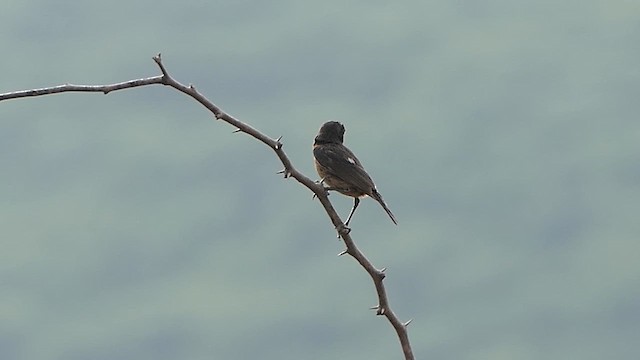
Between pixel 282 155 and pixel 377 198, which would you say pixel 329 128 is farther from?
pixel 282 155

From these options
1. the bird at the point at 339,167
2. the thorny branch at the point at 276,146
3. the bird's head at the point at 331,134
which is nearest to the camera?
the thorny branch at the point at 276,146

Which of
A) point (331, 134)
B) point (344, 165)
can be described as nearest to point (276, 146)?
point (344, 165)

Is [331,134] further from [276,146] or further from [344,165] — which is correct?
[276,146]

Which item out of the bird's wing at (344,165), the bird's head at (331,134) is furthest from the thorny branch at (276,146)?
the bird's head at (331,134)

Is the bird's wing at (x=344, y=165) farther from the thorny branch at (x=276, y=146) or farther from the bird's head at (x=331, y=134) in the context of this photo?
the thorny branch at (x=276, y=146)

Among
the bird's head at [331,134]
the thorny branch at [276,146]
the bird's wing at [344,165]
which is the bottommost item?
the thorny branch at [276,146]

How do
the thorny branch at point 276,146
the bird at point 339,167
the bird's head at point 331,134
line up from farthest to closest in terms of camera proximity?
the bird's head at point 331,134 → the bird at point 339,167 → the thorny branch at point 276,146

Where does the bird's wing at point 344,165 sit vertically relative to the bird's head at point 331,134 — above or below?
below

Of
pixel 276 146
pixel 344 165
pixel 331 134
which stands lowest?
pixel 276 146

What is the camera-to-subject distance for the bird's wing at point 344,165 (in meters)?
8.58

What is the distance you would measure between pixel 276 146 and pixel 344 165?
4943mm

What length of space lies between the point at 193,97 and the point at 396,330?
3.74 ft

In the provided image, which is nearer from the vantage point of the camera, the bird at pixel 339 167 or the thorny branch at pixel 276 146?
the thorny branch at pixel 276 146

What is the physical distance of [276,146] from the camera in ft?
13.1
